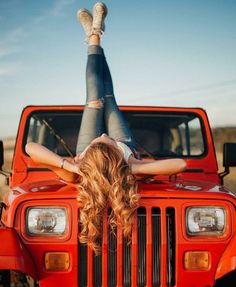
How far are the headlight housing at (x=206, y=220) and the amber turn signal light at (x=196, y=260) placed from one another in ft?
0.36

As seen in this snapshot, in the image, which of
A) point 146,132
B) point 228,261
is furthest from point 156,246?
point 146,132

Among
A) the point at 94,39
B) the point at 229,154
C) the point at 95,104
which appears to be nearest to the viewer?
the point at 229,154

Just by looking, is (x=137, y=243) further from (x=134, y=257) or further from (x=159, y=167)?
(x=159, y=167)

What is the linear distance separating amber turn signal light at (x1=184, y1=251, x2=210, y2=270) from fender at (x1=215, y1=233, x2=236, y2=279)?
0.24 ft

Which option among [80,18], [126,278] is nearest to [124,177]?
[126,278]

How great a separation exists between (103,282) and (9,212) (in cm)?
65

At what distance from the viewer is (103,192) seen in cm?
301

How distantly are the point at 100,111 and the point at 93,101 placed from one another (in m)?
0.11

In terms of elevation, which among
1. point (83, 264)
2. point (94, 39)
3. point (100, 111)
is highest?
point (94, 39)

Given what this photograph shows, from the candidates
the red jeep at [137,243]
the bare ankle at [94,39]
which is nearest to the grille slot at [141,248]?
the red jeep at [137,243]

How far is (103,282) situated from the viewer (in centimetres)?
297

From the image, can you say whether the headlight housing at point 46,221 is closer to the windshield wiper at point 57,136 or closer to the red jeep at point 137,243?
the red jeep at point 137,243

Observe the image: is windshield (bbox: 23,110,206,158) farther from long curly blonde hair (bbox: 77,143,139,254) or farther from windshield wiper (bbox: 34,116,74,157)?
long curly blonde hair (bbox: 77,143,139,254)

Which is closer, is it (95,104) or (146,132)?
(95,104)
